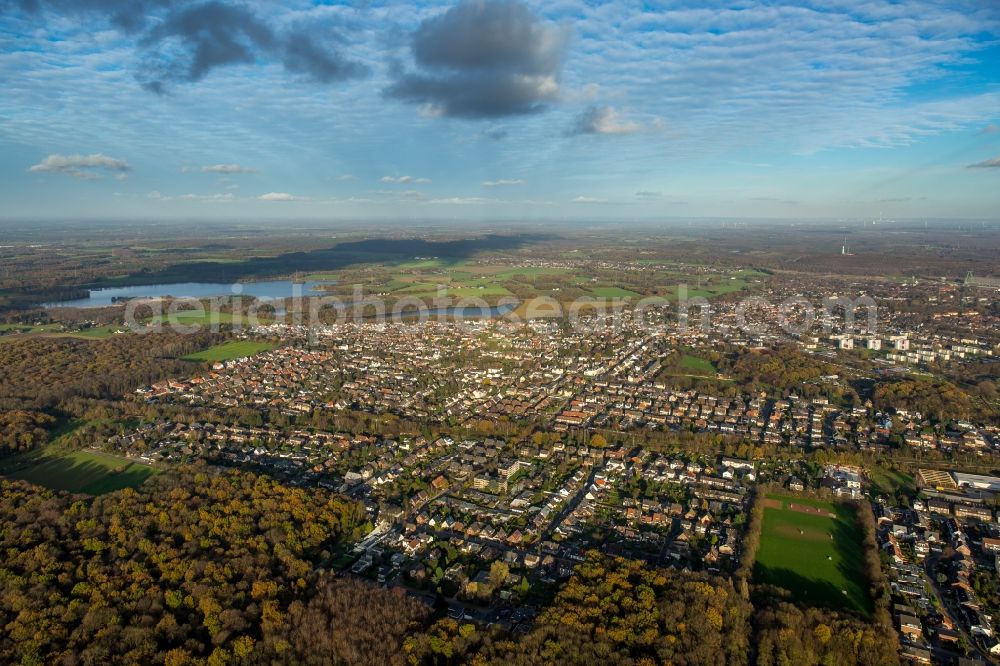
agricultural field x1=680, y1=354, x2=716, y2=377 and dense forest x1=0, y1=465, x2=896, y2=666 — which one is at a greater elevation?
Answer: agricultural field x1=680, y1=354, x2=716, y2=377

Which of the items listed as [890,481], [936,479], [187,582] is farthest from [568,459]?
[187,582]

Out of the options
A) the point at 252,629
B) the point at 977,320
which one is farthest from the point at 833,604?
the point at 977,320

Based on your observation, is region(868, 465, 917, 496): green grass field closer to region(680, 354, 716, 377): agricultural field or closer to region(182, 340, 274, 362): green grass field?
region(680, 354, 716, 377): agricultural field

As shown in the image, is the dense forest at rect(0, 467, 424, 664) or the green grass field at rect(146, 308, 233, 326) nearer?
the dense forest at rect(0, 467, 424, 664)

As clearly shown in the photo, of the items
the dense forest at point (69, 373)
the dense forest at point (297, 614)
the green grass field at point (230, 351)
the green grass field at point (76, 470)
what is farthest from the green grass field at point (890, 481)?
the green grass field at point (230, 351)

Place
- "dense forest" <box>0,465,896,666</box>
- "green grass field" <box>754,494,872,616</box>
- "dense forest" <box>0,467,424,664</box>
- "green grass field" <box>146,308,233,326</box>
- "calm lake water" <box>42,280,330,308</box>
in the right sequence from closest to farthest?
"dense forest" <box>0,465,896,666</box>
"dense forest" <box>0,467,424,664</box>
"green grass field" <box>754,494,872,616</box>
"green grass field" <box>146,308,233,326</box>
"calm lake water" <box>42,280,330,308</box>

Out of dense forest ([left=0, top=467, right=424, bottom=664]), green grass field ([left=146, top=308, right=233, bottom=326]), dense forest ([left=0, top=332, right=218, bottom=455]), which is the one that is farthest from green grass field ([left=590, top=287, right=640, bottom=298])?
dense forest ([left=0, top=467, right=424, bottom=664])
